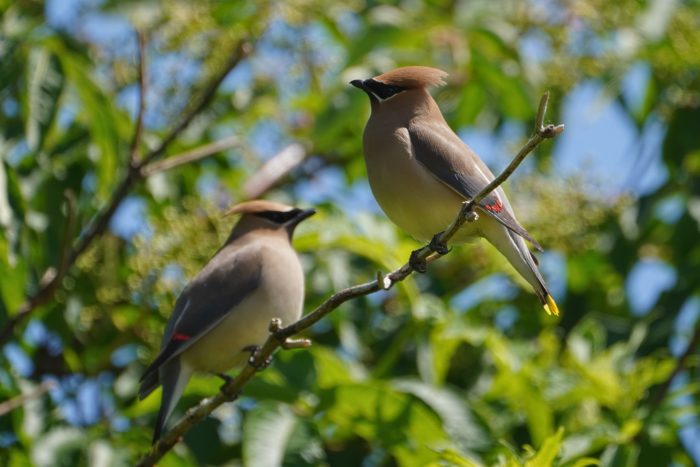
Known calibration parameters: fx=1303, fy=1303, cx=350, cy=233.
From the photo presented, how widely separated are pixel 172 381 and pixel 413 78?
1.21 metres

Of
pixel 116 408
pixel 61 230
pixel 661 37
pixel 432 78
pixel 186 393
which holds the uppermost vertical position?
pixel 432 78

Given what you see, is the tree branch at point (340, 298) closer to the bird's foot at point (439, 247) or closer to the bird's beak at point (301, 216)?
the bird's foot at point (439, 247)

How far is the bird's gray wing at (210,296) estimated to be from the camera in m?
4.06

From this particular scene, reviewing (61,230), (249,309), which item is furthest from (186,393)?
(61,230)

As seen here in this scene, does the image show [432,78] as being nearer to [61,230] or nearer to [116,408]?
[61,230]

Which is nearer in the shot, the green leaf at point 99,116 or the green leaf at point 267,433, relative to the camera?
the green leaf at point 267,433

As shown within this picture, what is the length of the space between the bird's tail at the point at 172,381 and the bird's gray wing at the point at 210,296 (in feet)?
0.15

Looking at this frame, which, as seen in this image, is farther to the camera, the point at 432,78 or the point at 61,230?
the point at 61,230

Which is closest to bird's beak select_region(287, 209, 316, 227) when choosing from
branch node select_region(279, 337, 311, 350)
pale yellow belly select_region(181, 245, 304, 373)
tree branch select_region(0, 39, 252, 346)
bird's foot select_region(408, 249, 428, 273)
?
pale yellow belly select_region(181, 245, 304, 373)

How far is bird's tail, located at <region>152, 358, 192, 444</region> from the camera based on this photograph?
3.93 meters

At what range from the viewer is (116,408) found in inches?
190

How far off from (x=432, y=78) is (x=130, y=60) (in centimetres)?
194

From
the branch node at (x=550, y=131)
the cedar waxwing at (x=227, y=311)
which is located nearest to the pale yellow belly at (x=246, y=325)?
the cedar waxwing at (x=227, y=311)

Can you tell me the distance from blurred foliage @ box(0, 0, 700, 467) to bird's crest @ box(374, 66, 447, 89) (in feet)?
3.13
